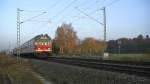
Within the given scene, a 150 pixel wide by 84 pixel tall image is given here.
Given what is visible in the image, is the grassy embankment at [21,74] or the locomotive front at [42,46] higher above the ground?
the locomotive front at [42,46]

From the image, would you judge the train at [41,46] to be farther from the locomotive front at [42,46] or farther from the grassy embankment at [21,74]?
the grassy embankment at [21,74]

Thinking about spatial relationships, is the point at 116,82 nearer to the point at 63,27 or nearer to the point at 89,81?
the point at 89,81

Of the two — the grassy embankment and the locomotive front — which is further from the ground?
the locomotive front

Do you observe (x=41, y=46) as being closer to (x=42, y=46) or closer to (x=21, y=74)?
(x=42, y=46)

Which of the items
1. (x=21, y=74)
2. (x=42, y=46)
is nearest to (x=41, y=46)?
(x=42, y=46)

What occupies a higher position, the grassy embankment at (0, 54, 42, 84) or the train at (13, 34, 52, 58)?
A: the train at (13, 34, 52, 58)

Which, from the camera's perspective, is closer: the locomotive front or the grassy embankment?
the grassy embankment

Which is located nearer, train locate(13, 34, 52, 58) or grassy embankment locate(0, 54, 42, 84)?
grassy embankment locate(0, 54, 42, 84)

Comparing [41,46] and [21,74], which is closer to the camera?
[21,74]

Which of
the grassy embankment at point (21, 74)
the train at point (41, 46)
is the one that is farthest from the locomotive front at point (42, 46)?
the grassy embankment at point (21, 74)

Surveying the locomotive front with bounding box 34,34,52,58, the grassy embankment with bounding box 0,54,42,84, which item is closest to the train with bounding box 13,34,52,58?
the locomotive front with bounding box 34,34,52,58

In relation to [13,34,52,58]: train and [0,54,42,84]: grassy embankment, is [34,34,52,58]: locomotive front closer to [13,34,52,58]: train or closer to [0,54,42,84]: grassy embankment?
[13,34,52,58]: train

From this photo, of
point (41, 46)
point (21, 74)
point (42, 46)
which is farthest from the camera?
point (42, 46)

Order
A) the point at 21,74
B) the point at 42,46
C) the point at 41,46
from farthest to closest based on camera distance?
the point at 42,46 → the point at 41,46 → the point at 21,74
